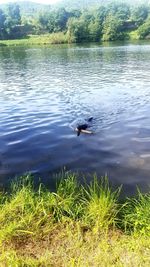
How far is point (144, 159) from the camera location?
12.9m

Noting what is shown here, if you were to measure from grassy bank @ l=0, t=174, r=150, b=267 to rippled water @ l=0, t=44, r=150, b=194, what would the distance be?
291cm

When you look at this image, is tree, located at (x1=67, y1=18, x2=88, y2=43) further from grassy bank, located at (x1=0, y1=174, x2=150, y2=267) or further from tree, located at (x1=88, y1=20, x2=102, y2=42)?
grassy bank, located at (x1=0, y1=174, x2=150, y2=267)

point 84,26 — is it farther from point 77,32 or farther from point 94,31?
point 77,32

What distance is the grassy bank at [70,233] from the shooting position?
634 centimetres

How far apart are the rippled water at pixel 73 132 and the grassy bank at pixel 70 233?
291cm

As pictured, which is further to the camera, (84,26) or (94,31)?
(84,26)

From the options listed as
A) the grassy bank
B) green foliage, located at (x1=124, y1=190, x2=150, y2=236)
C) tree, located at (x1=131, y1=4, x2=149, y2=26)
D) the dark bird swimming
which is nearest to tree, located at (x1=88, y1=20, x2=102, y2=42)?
tree, located at (x1=131, y1=4, x2=149, y2=26)

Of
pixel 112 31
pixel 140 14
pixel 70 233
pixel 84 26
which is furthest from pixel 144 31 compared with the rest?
pixel 70 233

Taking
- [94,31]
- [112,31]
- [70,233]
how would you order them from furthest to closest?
1. [94,31]
2. [112,31]
3. [70,233]

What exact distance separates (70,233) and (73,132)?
10007 millimetres

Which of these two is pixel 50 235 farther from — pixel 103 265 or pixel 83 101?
pixel 83 101

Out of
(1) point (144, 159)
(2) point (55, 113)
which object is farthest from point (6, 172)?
(2) point (55, 113)

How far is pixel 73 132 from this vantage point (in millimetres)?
17078

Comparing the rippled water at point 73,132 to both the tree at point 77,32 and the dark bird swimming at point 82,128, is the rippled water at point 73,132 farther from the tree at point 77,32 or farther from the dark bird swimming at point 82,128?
the tree at point 77,32
